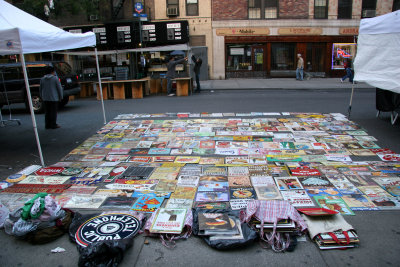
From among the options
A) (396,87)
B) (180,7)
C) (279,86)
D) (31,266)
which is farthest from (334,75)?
(31,266)

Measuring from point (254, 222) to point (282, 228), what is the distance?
0.30 metres

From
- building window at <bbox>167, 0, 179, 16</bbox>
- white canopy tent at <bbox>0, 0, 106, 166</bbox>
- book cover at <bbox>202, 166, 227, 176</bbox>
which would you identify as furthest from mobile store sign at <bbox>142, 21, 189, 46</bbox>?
book cover at <bbox>202, 166, 227, 176</bbox>

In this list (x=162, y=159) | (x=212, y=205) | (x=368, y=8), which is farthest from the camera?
(x=368, y=8)

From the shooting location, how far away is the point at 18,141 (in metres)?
7.21

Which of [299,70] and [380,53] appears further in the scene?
[299,70]

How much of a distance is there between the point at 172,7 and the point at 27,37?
16.7 meters

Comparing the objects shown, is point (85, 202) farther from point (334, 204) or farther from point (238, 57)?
point (238, 57)

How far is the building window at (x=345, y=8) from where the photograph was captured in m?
20.1

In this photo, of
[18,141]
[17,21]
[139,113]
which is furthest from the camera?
[139,113]

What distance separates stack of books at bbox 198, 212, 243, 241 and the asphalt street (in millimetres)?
131

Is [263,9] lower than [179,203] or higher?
higher

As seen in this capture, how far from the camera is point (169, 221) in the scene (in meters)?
3.45

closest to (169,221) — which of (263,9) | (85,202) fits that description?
(85,202)

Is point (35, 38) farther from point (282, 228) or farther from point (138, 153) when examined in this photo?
point (282, 228)
